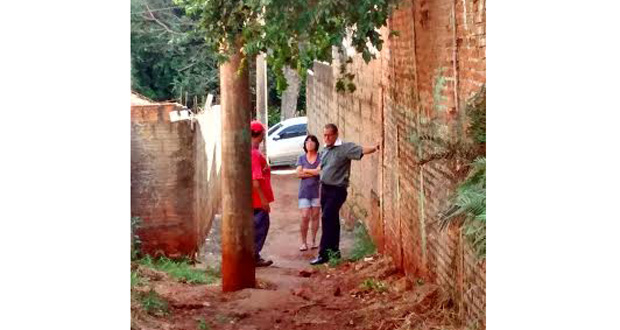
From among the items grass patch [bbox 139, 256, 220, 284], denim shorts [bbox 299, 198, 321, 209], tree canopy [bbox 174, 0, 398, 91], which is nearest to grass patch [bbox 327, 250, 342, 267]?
denim shorts [bbox 299, 198, 321, 209]

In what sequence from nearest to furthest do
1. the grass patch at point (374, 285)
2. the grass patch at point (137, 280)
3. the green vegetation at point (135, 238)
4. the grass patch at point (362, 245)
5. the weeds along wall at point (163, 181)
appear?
1. the grass patch at point (137, 280)
2. the grass patch at point (374, 285)
3. the green vegetation at point (135, 238)
4. the weeds along wall at point (163, 181)
5. the grass patch at point (362, 245)

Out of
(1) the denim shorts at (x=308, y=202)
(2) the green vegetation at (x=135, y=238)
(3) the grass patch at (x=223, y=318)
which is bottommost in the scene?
(3) the grass patch at (x=223, y=318)

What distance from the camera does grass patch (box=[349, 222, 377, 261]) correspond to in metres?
11.3

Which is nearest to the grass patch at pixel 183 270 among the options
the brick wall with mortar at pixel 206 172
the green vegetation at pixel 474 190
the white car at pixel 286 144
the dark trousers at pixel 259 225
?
the brick wall with mortar at pixel 206 172

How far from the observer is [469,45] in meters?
6.45

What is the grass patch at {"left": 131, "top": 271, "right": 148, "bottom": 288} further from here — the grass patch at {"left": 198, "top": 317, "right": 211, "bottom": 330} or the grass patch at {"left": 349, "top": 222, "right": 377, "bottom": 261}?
the grass patch at {"left": 349, "top": 222, "right": 377, "bottom": 261}

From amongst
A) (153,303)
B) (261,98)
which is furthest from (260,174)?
(261,98)

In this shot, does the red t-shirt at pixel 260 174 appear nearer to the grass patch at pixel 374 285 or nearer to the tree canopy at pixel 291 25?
the grass patch at pixel 374 285

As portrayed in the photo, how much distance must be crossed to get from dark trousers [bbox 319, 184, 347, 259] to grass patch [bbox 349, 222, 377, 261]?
238 millimetres

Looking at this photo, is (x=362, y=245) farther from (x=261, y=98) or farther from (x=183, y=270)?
(x=261, y=98)

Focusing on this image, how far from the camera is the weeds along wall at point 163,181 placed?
10.4m

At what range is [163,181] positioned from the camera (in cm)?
1048

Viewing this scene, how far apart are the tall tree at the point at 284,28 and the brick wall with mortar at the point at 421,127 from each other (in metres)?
0.49
